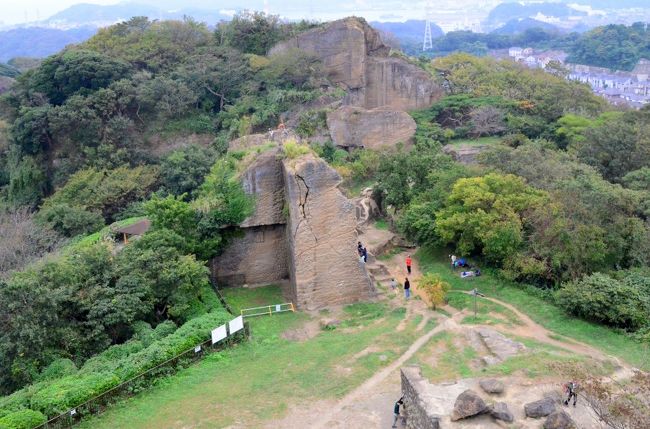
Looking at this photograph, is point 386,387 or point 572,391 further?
point 386,387

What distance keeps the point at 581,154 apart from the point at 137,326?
2647 cm

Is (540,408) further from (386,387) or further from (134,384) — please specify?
(134,384)

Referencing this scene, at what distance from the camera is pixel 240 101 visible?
4391cm

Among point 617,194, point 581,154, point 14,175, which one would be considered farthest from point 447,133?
point 14,175

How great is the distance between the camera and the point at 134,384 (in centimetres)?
1602

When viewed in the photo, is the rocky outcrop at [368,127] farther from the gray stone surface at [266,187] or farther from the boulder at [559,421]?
the boulder at [559,421]

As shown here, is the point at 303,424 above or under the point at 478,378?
under

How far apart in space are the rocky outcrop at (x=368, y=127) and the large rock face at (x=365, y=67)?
4.16 metres

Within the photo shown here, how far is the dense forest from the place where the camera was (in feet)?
61.1

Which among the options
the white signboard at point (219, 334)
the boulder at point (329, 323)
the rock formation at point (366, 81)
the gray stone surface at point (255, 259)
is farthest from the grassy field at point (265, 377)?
the rock formation at point (366, 81)

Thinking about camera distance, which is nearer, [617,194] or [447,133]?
[617,194]

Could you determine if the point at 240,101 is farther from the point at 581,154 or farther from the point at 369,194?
the point at 581,154

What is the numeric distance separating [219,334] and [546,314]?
1063 centimetres

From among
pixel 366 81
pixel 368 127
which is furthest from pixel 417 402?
pixel 366 81
